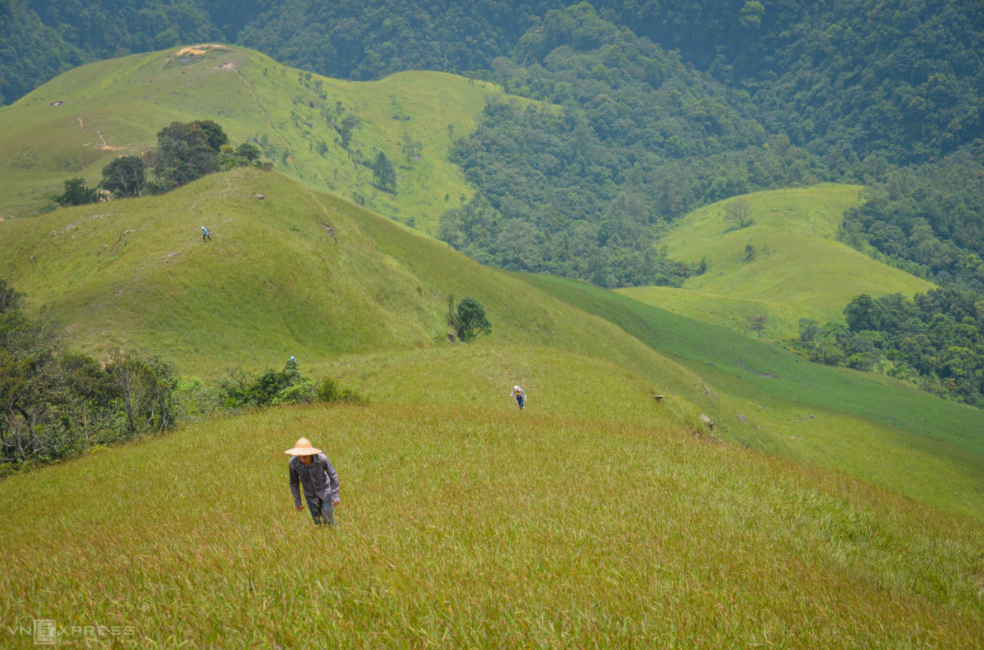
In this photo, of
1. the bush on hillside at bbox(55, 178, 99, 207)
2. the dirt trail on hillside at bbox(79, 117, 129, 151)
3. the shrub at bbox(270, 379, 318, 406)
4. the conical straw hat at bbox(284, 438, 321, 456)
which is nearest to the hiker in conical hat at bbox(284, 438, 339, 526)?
the conical straw hat at bbox(284, 438, 321, 456)

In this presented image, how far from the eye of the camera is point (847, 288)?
548 ft

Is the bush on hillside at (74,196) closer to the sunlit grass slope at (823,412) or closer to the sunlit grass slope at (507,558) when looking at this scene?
the sunlit grass slope at (823,412)

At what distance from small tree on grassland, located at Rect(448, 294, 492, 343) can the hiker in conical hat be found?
4425cm

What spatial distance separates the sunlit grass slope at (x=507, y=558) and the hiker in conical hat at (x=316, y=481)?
41cm

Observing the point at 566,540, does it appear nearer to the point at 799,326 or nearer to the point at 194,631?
the point at 194,631

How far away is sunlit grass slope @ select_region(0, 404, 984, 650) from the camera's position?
17.4ft

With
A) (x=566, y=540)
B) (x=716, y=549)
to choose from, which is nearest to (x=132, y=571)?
(x=566, y=540)

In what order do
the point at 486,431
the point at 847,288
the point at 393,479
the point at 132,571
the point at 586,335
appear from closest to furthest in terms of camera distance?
the point at 132,571, the point at 393,479, the point at 486,431, the point at 586,335, the point at 847,288

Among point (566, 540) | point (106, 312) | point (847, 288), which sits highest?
point (847, 288)

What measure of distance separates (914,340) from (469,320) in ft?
461

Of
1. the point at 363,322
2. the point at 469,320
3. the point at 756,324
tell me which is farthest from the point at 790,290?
the point at 363,322

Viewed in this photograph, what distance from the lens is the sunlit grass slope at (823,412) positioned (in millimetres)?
52562

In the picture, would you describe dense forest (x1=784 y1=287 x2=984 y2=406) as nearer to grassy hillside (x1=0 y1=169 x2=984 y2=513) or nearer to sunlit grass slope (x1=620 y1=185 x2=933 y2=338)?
sunlit grass slope (x1=620 y1=185 x2=933 y2=338)

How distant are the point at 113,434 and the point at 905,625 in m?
23.6
